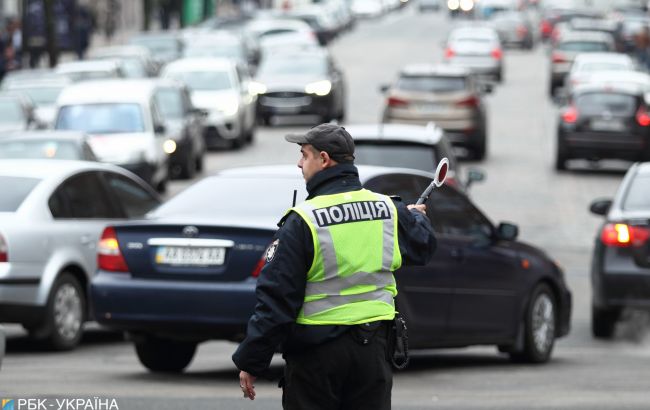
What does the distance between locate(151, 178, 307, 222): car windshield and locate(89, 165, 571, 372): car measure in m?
0.01

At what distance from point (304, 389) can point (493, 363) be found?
691 cm

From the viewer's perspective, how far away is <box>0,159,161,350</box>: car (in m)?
12.8

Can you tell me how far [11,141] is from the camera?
72.0ft

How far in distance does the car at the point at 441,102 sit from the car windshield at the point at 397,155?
520 inches

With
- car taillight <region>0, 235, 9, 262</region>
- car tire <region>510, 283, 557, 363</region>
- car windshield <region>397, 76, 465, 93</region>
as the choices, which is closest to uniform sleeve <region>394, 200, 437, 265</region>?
car tire <region>510, 283, 557, 363</region>

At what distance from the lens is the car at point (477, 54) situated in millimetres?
53062

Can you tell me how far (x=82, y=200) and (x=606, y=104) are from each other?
1739 centimetres

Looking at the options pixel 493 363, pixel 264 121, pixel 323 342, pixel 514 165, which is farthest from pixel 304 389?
pixel 264 121

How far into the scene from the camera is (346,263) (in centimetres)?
624

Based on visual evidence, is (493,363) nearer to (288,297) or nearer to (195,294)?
(195,294)

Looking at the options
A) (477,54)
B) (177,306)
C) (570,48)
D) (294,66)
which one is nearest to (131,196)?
(177,306)

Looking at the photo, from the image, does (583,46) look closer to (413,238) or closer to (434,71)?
(434,71)

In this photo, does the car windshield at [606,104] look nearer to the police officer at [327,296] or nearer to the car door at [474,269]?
the car door at [474,269]

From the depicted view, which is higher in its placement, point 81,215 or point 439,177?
point 439,177
